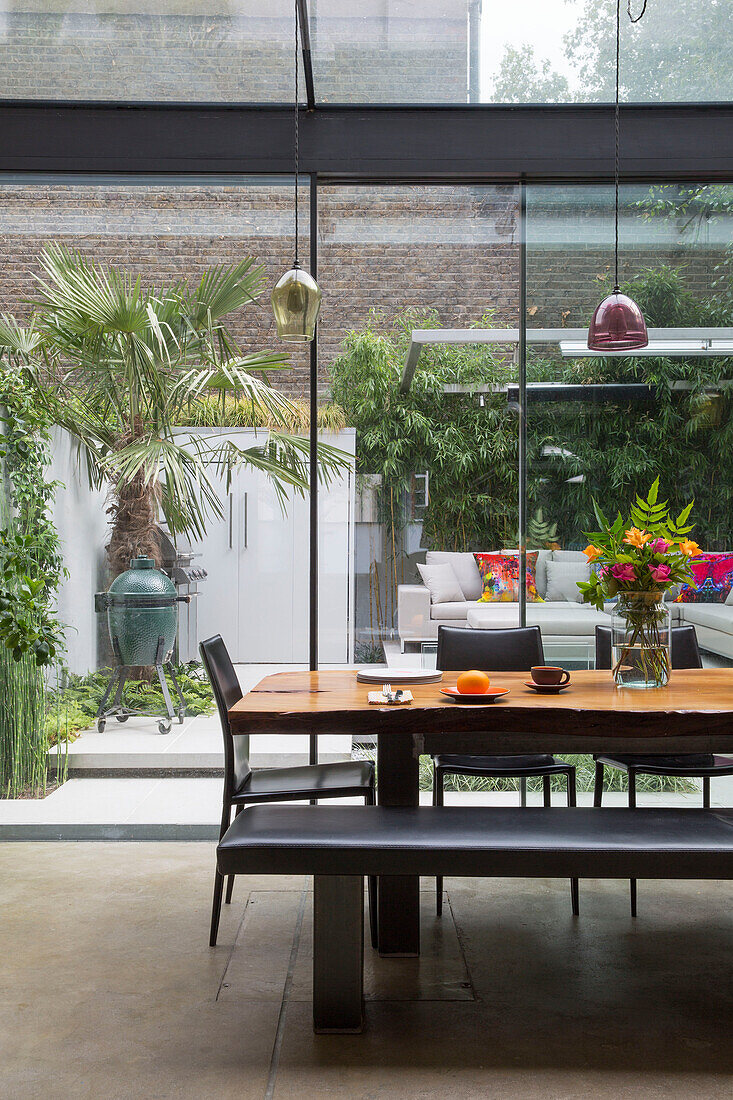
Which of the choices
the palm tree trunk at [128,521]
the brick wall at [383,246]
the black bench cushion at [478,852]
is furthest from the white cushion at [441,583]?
the black bench cushion at [478,852]

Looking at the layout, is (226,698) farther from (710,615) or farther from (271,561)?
(710,615)

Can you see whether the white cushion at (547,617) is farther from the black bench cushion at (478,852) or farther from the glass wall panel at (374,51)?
the glass wall panel at (374,51)

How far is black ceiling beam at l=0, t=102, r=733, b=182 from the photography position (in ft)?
14.0

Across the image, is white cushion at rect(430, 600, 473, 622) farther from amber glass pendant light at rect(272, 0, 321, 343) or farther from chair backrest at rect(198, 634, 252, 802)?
amber glass pendant light at rect(272, 0, 321, 343)

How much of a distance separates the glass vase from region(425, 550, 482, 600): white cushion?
4.35 ft

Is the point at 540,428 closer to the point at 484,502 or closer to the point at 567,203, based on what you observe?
the point at 484,502

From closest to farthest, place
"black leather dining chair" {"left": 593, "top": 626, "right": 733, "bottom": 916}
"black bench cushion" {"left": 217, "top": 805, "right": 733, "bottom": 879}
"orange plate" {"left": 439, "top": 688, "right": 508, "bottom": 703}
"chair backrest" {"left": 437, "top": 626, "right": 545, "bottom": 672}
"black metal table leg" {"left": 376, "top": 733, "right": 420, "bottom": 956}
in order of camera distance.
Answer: "black bench cushion" {"left": 217, "top": 805, "right": 733, "bottom": 879} → "orange plate" {"left": 439, "top": 688, "right": 508, "bottom": 703} → "black metal table leg" {"left": 376, "top": 733, "right": 420, "bottom": 956} → "black leather dining chair" {"left": 593, "top": 626, "right": 733, "bottom": 916} → "chair backrest" {"left": 437, "top": 626, "right": 545, "bottom": 672}

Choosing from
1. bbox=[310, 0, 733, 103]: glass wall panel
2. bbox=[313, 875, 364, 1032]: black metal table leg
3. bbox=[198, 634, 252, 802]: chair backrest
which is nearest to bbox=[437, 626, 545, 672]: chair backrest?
bbox=[198, 634, 252, 802]: chair backrest

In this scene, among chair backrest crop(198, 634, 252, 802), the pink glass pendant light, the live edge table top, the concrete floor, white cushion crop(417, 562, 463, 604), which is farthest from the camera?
white cushion crop(417, 562, 463, 604)

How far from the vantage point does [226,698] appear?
10.6 feet

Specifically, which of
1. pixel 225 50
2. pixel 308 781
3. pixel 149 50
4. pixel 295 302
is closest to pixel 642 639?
pixel 308 781

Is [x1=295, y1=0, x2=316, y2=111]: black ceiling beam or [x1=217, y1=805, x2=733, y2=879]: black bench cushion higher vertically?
[x1=295, y1=0, x2=316, y2=111]: black ceiling beam

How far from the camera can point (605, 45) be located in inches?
163

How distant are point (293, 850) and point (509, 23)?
11.5 feet
